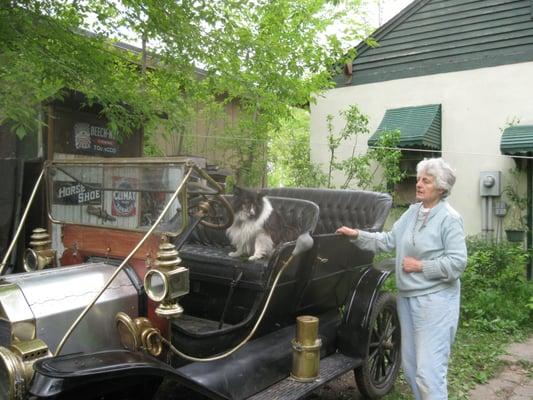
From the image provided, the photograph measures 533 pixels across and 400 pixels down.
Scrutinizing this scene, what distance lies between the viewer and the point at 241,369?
3.05 metres

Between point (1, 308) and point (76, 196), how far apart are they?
1124 mm

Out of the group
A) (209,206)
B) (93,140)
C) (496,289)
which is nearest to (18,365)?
(209,206)

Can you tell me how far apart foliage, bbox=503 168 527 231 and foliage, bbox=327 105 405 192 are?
1819 mm

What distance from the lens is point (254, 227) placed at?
3.82 meters

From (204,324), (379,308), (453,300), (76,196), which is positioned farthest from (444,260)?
(76,196)

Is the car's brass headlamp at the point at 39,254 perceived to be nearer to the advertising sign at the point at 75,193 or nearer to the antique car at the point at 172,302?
the antique car at the point at 172,302

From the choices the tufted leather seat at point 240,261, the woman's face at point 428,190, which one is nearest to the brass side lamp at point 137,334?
the tufted leather seat at point 240,261

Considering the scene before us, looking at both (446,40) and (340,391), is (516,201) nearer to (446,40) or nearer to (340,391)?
(446,40)

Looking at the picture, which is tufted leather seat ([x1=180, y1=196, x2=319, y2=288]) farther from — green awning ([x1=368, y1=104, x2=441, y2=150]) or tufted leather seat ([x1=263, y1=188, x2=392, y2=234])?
green awning ([x1=368, y1=104, x2=441, y2=150])

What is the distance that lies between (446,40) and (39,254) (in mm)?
8916

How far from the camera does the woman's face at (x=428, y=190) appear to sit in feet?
10.3

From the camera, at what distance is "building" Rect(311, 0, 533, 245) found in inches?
346

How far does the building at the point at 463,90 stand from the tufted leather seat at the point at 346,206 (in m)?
4.61

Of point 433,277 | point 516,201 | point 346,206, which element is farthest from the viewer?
point 516,201
